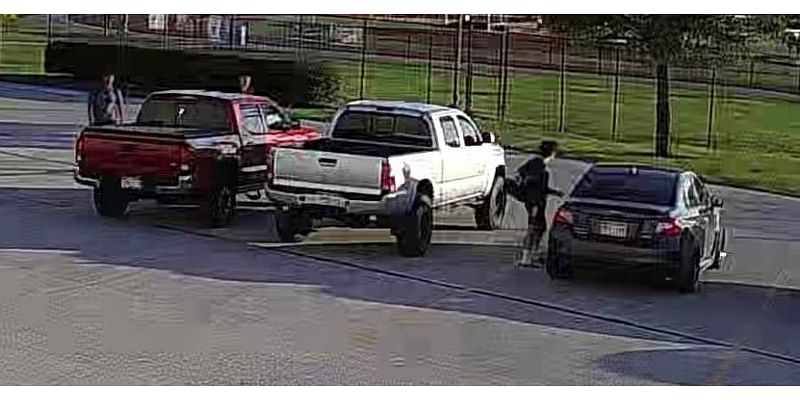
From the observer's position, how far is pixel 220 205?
13922 mm

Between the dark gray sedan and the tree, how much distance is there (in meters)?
1.20

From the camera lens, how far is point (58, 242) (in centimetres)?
1301

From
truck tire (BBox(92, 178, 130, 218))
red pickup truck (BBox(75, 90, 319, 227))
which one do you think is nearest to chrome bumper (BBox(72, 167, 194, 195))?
red pickup truck (BBox(75, 90, 319, 227))

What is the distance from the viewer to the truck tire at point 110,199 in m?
14.2

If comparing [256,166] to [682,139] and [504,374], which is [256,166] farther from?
[504,374]

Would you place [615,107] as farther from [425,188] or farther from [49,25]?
[49,25]

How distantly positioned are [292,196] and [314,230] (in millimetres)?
999

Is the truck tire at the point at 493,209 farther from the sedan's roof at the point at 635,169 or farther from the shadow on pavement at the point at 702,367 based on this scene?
the shadow on pavement at the point at 702,367

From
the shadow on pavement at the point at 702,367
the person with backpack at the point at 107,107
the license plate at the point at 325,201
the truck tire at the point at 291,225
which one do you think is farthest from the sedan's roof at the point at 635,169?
the person with backpack at the point at 107,107

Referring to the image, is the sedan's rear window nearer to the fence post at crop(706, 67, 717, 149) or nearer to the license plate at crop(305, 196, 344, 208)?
Answer: the license plate at crop(305, 196, 344, 208)

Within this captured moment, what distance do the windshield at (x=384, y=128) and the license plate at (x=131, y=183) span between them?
2054mm

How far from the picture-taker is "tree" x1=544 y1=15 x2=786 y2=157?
33.2 ft

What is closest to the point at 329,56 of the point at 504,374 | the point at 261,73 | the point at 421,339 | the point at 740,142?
the point at 261,73

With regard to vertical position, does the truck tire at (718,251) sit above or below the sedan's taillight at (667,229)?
below
